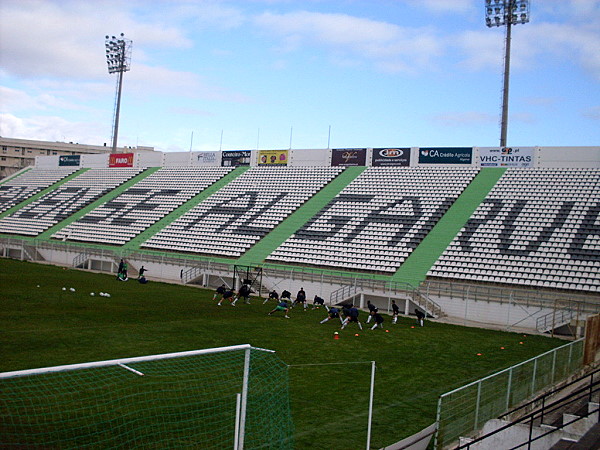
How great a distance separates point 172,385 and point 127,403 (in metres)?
1.26

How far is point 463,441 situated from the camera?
9.25 metres

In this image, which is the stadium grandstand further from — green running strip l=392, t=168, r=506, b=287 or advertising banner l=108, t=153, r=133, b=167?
advertising banner l=108, t=153, r=133, b=167

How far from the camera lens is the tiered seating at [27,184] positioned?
5193 centimetres

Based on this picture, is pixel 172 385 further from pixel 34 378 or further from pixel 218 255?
pixel 218 255

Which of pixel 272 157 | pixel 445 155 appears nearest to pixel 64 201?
pixel 272 157

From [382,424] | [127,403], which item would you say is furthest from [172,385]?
[382,424]

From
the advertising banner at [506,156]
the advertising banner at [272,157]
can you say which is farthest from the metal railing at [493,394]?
the advertising banner at [272,157]

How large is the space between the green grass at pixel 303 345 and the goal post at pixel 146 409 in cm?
70

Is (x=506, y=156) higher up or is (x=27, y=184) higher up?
(x=506, y=156)

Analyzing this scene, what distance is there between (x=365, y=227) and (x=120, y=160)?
2960 cm

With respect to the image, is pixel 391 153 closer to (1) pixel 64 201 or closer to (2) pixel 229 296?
(2) pixel 229 296

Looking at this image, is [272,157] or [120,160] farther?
[120,160]

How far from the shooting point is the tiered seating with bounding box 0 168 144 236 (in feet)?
147

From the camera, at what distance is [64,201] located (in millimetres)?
48531
